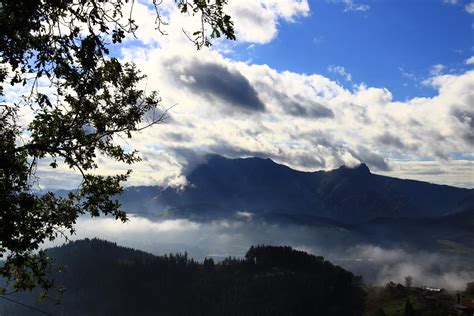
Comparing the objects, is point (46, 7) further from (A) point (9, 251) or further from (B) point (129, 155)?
(A) point (9, 251)

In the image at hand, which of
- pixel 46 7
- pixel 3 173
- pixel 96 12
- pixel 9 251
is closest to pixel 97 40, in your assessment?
pixel 96 12

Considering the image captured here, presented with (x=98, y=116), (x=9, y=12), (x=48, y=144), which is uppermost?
(x=9, y=12)

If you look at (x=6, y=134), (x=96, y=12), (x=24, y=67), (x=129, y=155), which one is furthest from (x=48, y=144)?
(x=96, y=12)

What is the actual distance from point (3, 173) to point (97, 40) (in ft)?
Result: 23.4

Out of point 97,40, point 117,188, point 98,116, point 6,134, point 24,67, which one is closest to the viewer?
point 97,40

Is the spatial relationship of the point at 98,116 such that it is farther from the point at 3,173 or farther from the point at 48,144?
the point at 3,173

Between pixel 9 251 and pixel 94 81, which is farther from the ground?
pixel 94 81

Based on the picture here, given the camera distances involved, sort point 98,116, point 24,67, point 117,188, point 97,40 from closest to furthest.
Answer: point 97,40
point 24,67
point 98,116
point 117,188

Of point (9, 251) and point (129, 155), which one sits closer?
point (9, 251)

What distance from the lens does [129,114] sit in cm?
2142

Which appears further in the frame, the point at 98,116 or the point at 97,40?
the point at 98,116

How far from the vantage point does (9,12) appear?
49.6ft

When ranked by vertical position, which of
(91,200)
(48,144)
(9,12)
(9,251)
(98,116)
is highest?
(9,12)

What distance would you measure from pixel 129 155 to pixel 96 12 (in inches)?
372
